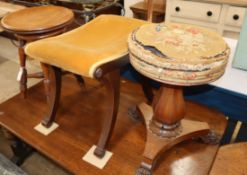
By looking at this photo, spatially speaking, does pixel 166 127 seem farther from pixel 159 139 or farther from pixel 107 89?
pixel 107 89

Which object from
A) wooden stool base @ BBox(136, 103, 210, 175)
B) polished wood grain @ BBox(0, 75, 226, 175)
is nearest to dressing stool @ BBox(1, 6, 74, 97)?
polished wood grain @ BBox(0, 75, 226, 175)

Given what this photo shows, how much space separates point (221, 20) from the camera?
164cm

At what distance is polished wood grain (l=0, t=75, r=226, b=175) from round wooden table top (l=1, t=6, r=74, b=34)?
1.47 feet

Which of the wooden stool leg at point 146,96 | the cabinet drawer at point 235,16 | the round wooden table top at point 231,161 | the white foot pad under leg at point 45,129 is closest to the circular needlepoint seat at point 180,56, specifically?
the round wooden table top at point 231,161

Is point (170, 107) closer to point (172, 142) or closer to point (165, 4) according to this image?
point (172, 142)

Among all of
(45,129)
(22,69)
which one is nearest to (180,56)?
(45,129)

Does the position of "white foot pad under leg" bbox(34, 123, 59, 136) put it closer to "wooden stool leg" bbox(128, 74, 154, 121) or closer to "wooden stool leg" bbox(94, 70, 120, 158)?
"wooden stool leg" bbox(94, 70, 120, 158)

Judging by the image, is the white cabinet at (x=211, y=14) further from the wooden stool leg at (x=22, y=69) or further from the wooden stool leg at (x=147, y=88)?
the wooden stool leg at (x=22, y=69)

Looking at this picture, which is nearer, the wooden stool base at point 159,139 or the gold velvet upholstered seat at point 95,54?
the gold velvet upholstered seat at point 95,54

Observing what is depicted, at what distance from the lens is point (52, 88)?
42.7 inches

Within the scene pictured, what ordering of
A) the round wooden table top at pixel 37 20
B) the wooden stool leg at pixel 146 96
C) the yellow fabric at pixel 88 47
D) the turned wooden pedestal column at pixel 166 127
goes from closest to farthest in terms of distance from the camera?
the yellow fabric at pixel 88 47, the turned wooden pedestal column at pixel 166 127, the round wooden table top at pixel 37 20, the wooden stool leg at pixel 146 96

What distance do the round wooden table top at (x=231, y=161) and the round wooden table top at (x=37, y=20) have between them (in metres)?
0.89

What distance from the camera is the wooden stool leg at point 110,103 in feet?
2.77

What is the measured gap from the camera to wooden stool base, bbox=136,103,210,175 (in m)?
0.87
